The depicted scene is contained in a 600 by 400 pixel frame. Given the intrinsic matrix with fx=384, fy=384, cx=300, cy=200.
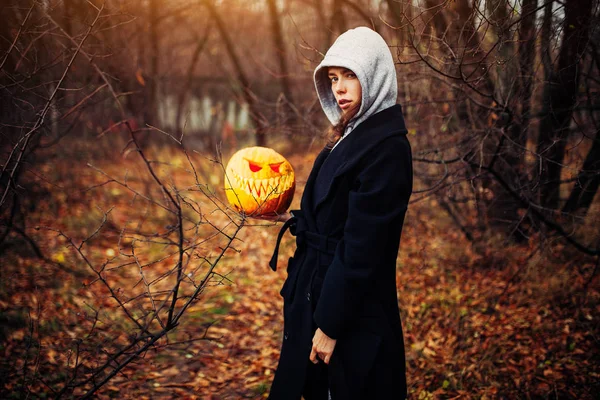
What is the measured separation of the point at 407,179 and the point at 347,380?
1.14 meters

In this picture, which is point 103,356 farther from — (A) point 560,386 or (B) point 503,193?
(B) point 503,193

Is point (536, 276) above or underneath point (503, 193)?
underneath

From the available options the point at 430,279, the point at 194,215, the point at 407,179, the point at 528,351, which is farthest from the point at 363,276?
the point at 194,215

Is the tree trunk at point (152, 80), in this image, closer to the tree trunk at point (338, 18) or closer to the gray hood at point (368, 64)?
Result: the tree trunk at point (338, 18)

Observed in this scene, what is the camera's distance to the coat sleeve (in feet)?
6.09

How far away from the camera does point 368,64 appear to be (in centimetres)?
198

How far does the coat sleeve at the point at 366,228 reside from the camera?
1857 millimetres

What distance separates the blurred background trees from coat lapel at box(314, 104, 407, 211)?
92cm

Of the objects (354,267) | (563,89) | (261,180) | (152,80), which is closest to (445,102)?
(563,89)

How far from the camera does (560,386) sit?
3.63 m

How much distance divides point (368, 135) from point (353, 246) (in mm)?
595

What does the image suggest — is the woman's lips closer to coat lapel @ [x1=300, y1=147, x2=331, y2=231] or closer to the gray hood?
the gray hood

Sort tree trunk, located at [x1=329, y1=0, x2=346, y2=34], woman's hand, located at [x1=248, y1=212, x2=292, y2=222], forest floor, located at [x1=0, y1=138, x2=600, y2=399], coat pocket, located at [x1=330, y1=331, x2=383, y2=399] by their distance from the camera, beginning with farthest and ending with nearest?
tree trunk, located at [x1=329, y1=0, x2=346, y2=34]
forest floor, located at [x1=0, y1=138, x2=600, y2=399]
woman's hand, located at [x1=248, y1=212, x2=292, y2=222]
coat pocket, located at [x1=330, y1=331, x2=383, y2=399]

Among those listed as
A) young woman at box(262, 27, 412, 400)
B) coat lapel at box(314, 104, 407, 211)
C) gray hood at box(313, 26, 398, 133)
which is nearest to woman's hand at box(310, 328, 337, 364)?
young woman at box(262, 27, 412, 400)
